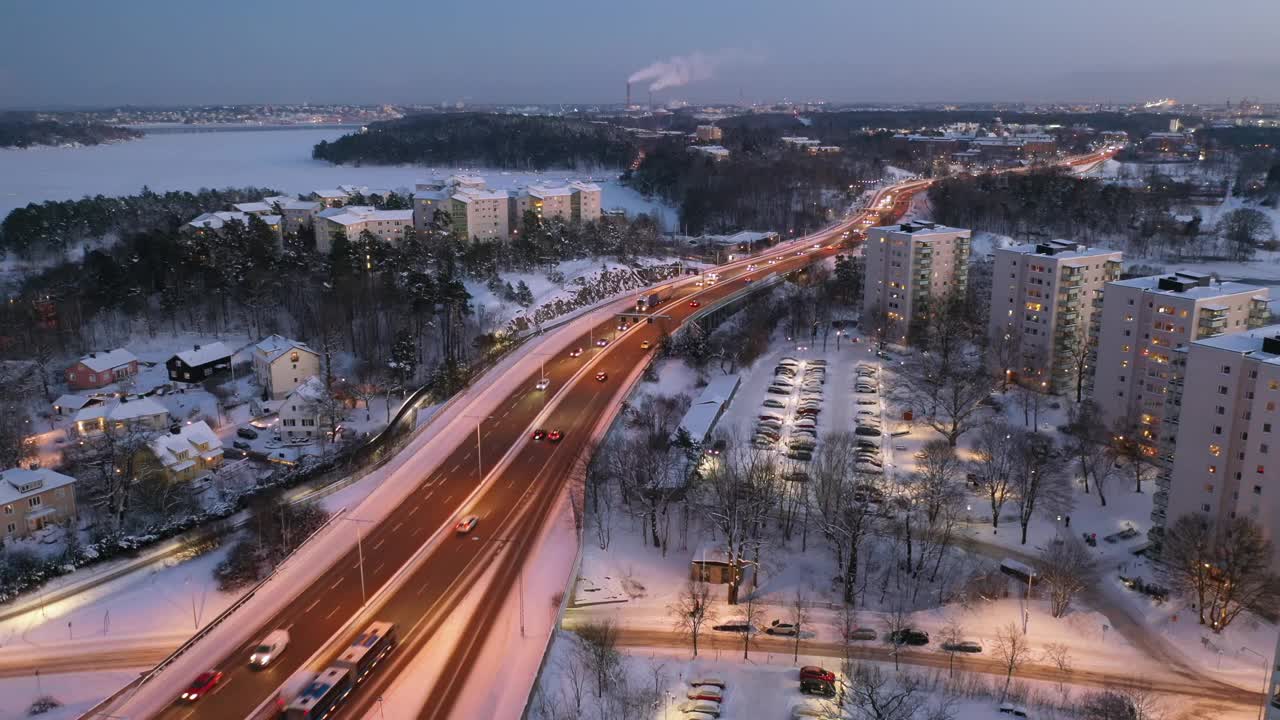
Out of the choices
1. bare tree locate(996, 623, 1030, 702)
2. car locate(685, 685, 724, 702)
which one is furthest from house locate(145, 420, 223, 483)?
bare tree locate(996, 623, 1030, 702)

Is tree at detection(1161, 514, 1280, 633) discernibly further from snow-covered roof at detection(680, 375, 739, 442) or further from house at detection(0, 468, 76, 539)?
house at detection(0, 468, 76, 539)

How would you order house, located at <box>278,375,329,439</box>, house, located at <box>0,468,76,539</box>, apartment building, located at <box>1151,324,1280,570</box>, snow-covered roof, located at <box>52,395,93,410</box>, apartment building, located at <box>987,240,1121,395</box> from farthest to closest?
apartment building, located at <box>987,240,1121,395</box>, snow-covered roof, located at <box>52,395,93,410</box>, house, located at <box>278,375,329,439</box>, house, located at <box>0,468,76,539</box>, apartment building, located at <box>1151,324,1280,570</box>

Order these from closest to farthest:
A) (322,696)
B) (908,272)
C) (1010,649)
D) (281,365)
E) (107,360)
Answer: (322,696)
(1010,649)
(281,365)
(107,360)
(908,272)

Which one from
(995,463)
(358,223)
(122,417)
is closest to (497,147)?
(358,223)

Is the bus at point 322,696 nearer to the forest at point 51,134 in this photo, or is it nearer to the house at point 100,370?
the house at point 100,370

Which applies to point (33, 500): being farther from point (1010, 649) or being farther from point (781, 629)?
point (1010, 649)

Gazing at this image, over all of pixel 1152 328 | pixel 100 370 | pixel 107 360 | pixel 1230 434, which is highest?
pixel 1152 328

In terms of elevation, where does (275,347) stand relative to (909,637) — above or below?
above

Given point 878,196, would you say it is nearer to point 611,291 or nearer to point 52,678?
point 611,291
